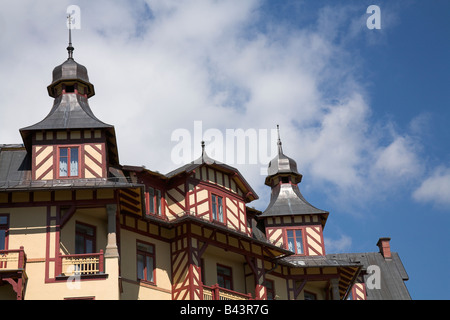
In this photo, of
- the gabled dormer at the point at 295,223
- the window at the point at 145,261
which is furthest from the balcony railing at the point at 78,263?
the gabled dormer at the point at 295,223

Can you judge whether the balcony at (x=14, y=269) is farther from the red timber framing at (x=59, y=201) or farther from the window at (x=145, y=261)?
the window at (x=145, y=261)

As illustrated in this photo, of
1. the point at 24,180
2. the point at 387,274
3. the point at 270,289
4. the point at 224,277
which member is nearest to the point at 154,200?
the point at 224,277

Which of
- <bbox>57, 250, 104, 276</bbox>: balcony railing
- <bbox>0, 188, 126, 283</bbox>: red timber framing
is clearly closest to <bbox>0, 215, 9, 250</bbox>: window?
<bbox>0, 188, 126, 283</bbox>: red timber framing

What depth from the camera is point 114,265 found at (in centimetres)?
2720

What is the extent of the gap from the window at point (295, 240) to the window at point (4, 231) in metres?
17.2

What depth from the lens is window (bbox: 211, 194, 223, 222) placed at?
34.7 metres

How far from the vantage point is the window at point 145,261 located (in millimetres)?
31406

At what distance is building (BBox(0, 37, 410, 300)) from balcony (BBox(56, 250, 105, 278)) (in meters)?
0.04

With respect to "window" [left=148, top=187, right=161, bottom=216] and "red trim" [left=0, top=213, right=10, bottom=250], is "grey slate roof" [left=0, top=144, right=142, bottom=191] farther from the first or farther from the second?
"window" [left=148, top=187, right=161, bottom=216]

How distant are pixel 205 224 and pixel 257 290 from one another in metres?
4.76

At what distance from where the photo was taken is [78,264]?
1080 inches

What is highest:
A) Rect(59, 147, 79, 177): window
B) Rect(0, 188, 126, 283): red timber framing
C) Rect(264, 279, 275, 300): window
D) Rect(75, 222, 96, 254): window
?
Rect(59, 147, 79, 177): window

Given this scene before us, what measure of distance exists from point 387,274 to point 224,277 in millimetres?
A: 17607

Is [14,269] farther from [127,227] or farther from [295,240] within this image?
[295,240]
